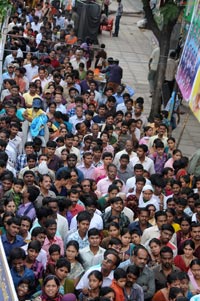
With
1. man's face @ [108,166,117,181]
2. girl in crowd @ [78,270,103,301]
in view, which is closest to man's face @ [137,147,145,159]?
man's face @ [108,166,117,181]

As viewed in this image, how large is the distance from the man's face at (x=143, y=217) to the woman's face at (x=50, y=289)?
2.58 metres

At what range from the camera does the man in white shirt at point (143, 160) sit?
12.2 meters

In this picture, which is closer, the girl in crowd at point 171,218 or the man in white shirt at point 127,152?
the girl in crowd at point 171,218

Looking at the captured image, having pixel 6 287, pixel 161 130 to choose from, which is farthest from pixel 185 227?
pixel 6 287

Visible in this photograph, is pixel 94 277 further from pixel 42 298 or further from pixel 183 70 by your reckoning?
pixel 183 70

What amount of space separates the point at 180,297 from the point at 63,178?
10.9ft

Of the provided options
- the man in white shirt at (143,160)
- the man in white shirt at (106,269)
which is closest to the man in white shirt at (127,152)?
the man in white shirt at (143,160)

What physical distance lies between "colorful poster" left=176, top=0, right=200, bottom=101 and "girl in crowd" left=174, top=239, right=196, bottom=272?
3.86m

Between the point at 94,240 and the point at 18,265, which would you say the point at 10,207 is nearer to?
the point at 94,240

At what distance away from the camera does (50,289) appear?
7.40 meters

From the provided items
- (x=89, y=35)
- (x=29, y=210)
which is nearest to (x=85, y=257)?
(x=29, y=210)

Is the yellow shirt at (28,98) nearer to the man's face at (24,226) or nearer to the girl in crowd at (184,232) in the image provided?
the girl in crowd at (184,232)

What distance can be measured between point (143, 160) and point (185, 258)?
338 centimetres

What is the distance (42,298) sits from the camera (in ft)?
24.4
